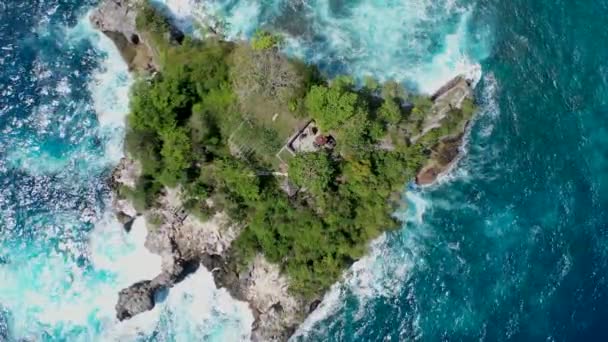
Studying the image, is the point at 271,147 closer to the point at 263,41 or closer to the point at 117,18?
the point at 263,41

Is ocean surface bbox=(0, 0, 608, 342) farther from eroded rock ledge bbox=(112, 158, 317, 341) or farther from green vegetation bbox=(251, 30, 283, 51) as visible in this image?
green vegetation bbox=(251, 30, 283, 51)

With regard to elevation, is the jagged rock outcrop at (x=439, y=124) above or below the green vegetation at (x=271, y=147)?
above

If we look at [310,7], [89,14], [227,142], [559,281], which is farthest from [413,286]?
[89,14]

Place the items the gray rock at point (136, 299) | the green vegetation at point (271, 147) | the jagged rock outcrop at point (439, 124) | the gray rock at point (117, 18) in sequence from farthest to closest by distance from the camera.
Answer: the jagged rock outcrop at point (439, 124)
the gray rock at point (136, 299)
the gray rock at point (117, 18)
the green vegetation at point (271, 147)

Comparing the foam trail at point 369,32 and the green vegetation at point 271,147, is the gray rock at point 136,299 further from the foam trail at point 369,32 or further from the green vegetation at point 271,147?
the foam trail at point 369,32

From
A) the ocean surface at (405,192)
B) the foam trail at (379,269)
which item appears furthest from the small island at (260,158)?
the ocean surface at (405,192)

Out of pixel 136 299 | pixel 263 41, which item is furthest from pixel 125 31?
pixel 136 299

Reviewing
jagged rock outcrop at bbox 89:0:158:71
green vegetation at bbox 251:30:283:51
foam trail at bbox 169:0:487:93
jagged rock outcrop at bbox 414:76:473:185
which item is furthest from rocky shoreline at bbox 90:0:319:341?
jagged rock outcrop at bbox 414:76:473:185
